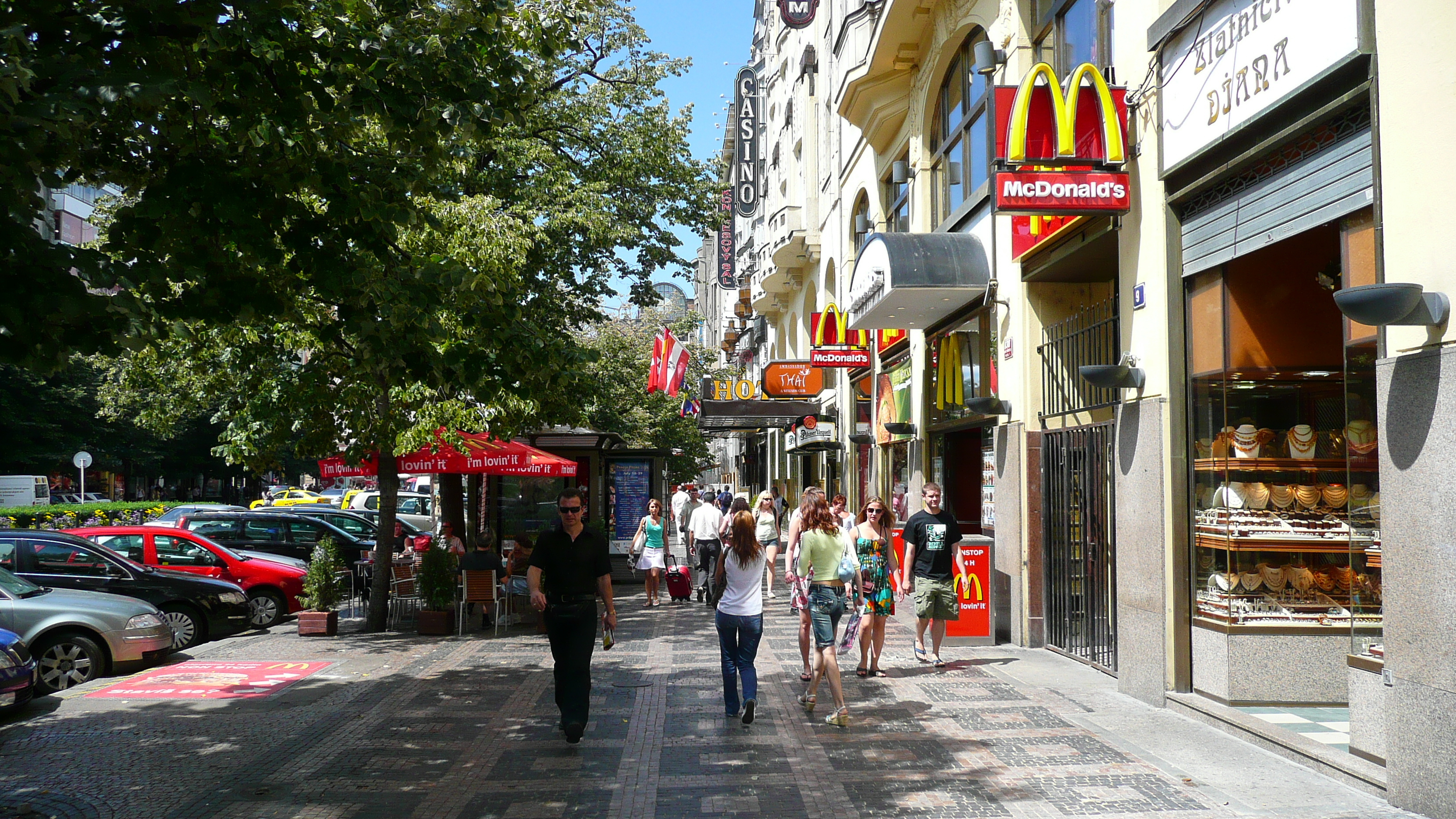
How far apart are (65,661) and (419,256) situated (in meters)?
5.48

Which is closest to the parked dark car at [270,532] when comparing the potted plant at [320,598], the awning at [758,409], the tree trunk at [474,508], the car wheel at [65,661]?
the tree trunk at [474,508]

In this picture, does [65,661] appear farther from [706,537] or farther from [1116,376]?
[1116,376]

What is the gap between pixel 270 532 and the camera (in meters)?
19.6

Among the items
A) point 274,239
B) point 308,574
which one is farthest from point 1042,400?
point 308,574

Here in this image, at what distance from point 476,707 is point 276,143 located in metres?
4.81

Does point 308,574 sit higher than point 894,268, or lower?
lower

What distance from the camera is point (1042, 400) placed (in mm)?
12086

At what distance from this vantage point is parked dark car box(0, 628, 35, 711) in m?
8.58

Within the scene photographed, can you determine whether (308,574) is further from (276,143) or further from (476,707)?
(276,143)

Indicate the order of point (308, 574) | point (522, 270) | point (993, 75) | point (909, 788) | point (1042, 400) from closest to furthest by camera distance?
1. point (909, 788)
2. point (1042, 400)
3. point (993, 75)
4. point (308, 574)
5. point (522, 270)

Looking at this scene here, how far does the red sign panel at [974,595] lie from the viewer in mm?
12281

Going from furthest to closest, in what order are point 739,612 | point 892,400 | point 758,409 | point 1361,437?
point 758,409 < point 892,400 < point 739,612 < point 1361,437

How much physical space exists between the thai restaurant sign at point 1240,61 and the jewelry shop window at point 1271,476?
3.33 feet

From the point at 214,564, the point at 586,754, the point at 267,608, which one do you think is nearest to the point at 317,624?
the point at 267,608
